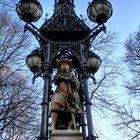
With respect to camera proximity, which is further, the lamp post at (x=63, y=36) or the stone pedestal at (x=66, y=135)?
the lamp post at (x=63, y=36)

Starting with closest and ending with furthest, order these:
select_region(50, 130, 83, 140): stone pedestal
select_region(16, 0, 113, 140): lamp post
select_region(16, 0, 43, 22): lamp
→ select_region(50, 130, 83, 140): stone pedestal < select_region(16, 0, 113, 140): lamp post < select_region(16, 0, 43, 22): lamp

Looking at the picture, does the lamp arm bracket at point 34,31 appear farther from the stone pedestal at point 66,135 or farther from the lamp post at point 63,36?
the stone pedestal at point 66,135

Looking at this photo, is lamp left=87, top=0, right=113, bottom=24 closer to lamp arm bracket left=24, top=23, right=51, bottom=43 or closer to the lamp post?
the lamp post

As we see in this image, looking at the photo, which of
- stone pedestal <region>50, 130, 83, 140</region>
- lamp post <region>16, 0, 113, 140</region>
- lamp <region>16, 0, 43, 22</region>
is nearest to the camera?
stone pedestal <region>50, 130, 83, 140</region>

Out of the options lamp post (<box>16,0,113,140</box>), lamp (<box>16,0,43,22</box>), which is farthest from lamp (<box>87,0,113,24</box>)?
lamp (<box>16,0,43,22</box>)

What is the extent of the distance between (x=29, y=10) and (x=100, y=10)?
1308 millimetres

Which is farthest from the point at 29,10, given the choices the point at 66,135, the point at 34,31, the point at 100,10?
the point at 66,135

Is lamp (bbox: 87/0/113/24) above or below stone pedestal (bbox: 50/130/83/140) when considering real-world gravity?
above

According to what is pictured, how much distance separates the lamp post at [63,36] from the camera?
229 inches

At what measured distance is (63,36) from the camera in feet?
20.9

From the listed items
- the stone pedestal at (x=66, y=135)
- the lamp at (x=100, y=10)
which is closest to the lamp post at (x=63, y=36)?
the lamp at (x=100, y=10)

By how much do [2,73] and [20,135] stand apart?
9.96 ft

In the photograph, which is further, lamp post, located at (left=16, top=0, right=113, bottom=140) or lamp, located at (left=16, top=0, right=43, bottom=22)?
lamp, located at (left=16, top=0, right=43, bottom=22)

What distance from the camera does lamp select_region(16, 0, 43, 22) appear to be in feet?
19.5
